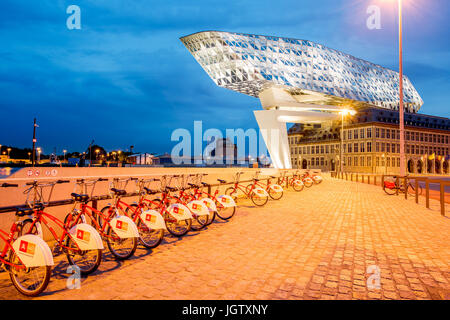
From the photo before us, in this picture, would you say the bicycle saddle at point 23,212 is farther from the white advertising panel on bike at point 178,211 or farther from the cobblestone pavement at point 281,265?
the white advertising panel on bike at point 178,211

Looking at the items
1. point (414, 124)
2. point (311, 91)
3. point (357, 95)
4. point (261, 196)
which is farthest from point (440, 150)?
point (261, 196)

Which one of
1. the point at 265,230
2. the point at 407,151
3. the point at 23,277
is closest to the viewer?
the point at 23,277

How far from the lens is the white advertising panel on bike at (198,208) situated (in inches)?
301

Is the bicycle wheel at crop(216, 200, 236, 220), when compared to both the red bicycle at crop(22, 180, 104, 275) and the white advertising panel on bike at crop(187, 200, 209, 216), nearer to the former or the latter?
the white advertising panel on bike at crop(187, 200, 209, 216)

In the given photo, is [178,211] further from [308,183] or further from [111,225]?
[308,183]

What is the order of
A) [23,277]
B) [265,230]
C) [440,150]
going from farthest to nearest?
[440,150], [265,230], [23,277]

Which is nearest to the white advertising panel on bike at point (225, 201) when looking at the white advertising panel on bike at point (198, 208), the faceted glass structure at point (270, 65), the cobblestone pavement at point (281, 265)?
the cobblestone pavement at point (281, 265)

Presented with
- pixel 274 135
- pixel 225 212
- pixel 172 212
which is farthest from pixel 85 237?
pixel 274 135

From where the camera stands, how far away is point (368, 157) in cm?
7212

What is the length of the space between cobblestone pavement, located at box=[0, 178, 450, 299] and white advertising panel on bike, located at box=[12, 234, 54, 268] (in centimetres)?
46

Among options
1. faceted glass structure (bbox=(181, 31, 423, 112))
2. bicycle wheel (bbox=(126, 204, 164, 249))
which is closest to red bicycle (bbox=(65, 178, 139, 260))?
bicycle wheel (bbox=(126, 204, 164, 249))

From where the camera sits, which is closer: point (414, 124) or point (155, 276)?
point (155, 276)

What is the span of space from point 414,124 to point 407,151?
855cm
